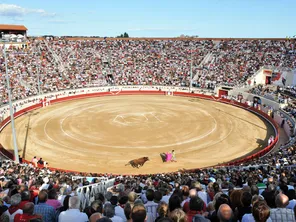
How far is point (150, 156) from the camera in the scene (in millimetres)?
26391

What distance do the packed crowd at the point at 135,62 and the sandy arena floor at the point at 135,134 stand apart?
11.9m

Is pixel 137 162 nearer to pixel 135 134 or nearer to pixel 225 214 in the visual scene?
pixel 135 134

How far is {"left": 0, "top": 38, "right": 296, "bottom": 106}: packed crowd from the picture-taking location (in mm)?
55312

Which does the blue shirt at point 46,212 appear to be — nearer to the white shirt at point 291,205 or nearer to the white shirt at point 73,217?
the white shirt at point 73,217

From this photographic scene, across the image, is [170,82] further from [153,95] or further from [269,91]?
[269,91]

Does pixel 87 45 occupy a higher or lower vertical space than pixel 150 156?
higher

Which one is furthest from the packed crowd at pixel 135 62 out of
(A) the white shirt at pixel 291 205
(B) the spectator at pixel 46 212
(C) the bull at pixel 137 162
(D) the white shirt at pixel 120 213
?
(A) the white shirt at pixel 291 205

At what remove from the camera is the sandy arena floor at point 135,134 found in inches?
1005

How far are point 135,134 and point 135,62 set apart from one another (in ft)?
125

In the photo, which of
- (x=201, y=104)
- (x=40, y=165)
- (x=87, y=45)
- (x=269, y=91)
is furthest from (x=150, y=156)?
(x=87, y=45)

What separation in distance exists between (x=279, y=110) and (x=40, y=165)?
98.8 feet

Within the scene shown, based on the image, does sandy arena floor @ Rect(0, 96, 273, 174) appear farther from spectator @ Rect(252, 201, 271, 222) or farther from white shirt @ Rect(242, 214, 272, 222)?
spectator @ Rect(252, 201, 271, 222)

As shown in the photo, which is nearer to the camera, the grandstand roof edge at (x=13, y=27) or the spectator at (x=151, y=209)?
the spectator at (x=151, y=209)

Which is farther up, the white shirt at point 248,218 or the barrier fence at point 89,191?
the white shirt at point 248,218
